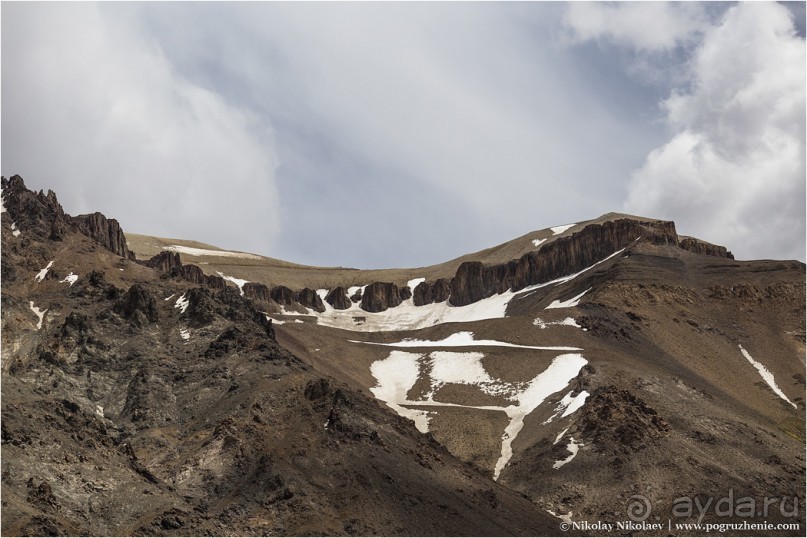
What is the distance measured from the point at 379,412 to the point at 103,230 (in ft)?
226

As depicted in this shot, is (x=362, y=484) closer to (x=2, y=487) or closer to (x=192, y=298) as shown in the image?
(x=2, y=487)

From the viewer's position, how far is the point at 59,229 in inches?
4904

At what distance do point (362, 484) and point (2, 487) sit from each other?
25114 millimetres

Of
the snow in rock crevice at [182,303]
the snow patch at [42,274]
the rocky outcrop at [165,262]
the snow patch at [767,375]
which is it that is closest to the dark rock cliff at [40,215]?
the snow patch at [42,274]

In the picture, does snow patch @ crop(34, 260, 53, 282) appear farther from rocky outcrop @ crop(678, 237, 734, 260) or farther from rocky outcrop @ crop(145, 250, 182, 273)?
rocky outcrop @ crop(678, 237, 734, 260)

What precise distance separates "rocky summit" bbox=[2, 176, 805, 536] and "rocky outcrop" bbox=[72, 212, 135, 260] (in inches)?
21.3

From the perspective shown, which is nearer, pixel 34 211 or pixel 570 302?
pixel 34 211

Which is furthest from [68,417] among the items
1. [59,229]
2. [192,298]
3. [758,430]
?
[758,430]

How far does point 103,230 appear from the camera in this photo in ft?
464

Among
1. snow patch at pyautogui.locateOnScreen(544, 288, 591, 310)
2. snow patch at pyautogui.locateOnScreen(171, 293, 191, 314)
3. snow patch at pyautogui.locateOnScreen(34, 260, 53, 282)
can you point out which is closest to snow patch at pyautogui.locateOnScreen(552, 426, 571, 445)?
snow patch at pyautogui.locateOnScreen(171, 293, 191, 314)

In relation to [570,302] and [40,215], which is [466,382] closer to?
[570,302]

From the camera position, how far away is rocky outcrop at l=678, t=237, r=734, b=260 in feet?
630

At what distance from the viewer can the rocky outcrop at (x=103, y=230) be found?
135 m

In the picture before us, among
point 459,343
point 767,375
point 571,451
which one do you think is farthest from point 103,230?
point 767,375
